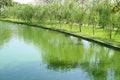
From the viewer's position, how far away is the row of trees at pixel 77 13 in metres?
36.1

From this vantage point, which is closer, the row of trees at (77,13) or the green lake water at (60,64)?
the green lake water at (60,64)

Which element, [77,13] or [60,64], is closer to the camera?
[60,64]

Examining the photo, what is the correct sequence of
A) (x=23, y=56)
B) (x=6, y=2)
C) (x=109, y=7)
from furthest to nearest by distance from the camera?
(x=6, y=2)
(x=109, y=7)
(x=23, y=56)

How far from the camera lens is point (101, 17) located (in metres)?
37.7

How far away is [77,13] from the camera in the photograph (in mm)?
49094

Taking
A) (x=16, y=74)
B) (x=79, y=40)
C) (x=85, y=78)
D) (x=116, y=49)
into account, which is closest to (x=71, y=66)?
(x=85, y=78)

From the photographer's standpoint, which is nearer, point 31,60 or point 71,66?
point 71,66

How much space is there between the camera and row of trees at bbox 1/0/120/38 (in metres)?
36.1

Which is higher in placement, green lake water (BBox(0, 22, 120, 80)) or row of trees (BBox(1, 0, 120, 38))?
row of trees (BBox(1, 0, 120, 38))

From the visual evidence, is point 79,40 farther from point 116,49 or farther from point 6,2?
point 6,2

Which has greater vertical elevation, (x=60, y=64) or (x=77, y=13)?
(x=77, y=13)

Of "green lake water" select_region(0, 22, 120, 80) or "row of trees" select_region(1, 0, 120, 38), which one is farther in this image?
"row of trees" select_region(1, 0, 120, 38)

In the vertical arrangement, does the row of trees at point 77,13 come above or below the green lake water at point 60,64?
above

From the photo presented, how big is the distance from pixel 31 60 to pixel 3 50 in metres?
5.80
